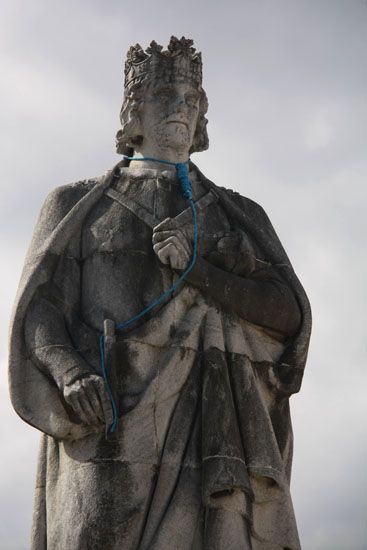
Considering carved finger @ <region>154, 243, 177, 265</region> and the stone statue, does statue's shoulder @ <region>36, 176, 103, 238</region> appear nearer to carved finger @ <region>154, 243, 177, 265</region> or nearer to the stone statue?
the stone statue

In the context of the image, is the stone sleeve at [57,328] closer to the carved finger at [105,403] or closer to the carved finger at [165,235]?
the carved finger at [105,403]

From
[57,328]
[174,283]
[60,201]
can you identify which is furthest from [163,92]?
[57,328]

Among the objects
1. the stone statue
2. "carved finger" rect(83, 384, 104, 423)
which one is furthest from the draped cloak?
"carved finger" rect(83, 384, 104, 423)

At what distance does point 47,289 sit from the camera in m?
14.8

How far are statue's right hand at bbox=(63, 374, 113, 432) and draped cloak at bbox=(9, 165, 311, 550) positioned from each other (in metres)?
0.17

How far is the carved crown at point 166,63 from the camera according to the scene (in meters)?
15.9

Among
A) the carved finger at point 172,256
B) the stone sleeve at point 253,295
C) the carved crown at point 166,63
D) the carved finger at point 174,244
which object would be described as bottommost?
the stone sleeve at point 253,295

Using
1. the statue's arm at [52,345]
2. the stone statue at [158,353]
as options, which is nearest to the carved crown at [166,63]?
the stone statue at [158,353]

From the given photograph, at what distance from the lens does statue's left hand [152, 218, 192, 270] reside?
14672mm

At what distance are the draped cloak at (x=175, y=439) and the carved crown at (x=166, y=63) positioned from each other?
2.06 m

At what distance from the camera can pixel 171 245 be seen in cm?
1466

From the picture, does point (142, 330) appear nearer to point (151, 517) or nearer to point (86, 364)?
point (86, 364)

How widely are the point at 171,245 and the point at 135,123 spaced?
2110 millimetres

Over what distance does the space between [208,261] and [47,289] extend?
73.1 inches
